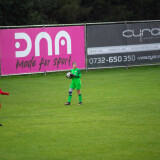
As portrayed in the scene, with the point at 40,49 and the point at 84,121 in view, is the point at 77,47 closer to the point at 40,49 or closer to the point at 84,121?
the point at 40,49

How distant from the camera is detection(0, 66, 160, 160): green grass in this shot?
1346 cm

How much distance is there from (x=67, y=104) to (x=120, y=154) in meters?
8.00

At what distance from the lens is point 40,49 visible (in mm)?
31062

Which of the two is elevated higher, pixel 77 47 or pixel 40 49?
pixel 77 47

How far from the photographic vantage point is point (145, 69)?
3394 centimetres

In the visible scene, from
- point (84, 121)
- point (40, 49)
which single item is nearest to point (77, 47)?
point (40, 49)

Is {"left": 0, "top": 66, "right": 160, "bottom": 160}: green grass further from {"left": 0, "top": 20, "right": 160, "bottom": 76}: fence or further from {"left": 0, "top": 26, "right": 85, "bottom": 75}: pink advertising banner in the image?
{"left": 0, "top": 20, "right": 160, "bottom": 76}: fence

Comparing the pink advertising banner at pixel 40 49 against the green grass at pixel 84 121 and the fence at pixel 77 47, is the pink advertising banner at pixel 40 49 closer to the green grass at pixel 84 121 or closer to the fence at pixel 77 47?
the fence at pixel 77 47

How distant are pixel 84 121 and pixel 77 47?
598 inches

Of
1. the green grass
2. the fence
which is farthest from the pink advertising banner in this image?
the green grass

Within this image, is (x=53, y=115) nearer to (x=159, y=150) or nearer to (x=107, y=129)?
(x=107, y=129)

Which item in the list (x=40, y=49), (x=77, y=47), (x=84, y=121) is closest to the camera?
(x=84, y=121)

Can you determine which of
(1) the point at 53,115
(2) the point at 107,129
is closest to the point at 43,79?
(1) the point at 53,115

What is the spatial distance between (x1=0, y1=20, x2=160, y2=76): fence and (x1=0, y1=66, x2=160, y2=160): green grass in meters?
2.15
